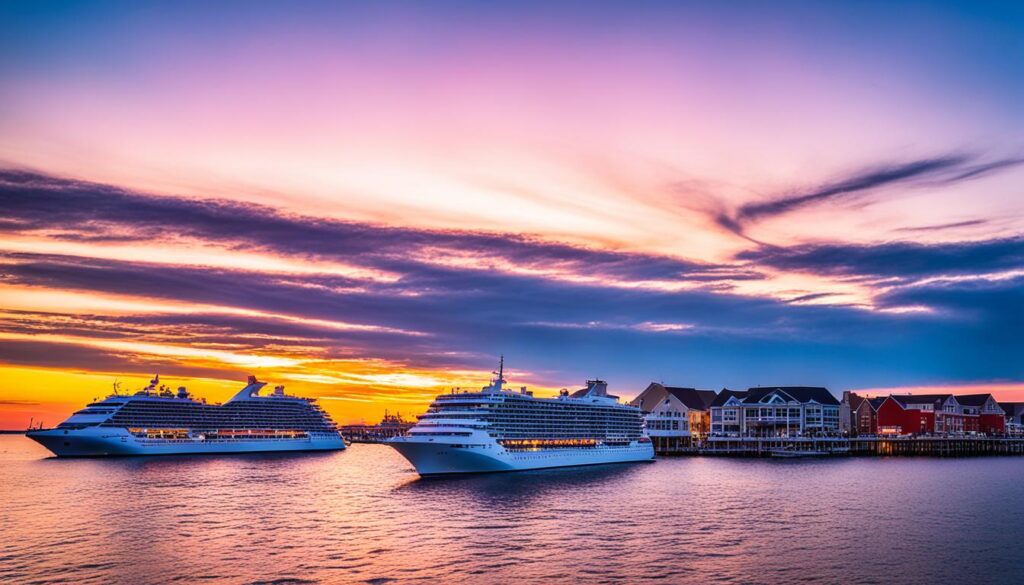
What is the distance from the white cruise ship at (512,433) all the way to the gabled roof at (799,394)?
48523 mm

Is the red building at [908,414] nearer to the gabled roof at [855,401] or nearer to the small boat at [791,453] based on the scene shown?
the gabled roof at [855,401]

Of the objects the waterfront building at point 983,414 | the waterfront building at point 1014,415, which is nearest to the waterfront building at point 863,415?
the waterfront building at point 983,414

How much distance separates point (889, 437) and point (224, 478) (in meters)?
123

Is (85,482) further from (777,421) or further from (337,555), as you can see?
(777,421)

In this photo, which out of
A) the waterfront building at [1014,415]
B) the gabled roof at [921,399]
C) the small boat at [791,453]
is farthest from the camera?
the waterfront building at [1014,415]

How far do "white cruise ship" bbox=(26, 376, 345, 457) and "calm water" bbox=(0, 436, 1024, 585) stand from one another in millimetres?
40164

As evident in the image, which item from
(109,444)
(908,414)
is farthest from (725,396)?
(109,444)

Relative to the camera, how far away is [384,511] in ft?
192

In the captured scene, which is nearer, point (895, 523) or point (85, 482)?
point (895, 523)

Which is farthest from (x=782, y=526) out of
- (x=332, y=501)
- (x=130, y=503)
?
(x=130, y=503)

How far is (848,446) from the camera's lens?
500ft

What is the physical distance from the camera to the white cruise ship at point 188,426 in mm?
124938

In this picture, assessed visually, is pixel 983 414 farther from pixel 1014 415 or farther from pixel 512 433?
pixel 512 433

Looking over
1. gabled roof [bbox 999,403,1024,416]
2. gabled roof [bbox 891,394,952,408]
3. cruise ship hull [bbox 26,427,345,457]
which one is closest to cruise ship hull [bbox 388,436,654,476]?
cruise ship hull [bbox 26,427,345,457]
